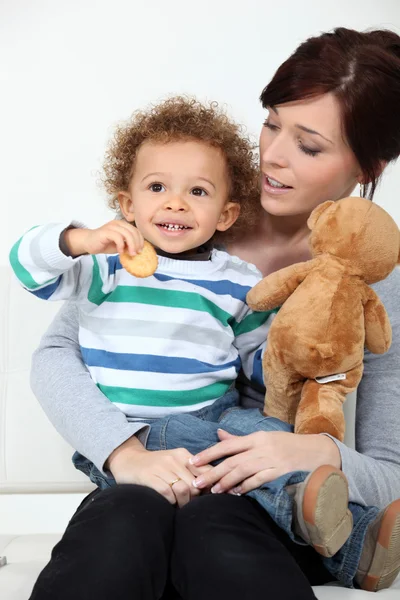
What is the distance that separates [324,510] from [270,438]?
189mm

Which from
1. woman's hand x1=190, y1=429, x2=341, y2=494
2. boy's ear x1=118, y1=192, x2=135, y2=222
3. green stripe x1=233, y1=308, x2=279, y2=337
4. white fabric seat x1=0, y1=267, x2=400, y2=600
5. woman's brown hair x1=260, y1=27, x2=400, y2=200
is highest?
woman's brown hair x1=260, y1=27, x2=400, y2=200

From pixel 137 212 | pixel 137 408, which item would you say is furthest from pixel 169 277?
pixel 137 408

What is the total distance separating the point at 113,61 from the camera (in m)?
2.48

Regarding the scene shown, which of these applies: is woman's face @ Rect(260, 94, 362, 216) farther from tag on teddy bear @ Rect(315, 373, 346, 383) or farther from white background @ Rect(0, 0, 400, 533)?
white background @ Rect(0, 0, 400, 533)

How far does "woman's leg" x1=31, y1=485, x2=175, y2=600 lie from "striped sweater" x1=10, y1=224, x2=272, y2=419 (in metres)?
0.28

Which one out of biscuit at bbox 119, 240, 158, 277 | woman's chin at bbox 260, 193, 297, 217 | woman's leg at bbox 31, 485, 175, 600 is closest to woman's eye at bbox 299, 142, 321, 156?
woman's chin at bbox 260, 193, 297, 217

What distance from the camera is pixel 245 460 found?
4.37ft

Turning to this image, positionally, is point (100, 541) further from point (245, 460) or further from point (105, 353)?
point (105, 353)

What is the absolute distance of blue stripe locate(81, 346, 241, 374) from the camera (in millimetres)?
1515

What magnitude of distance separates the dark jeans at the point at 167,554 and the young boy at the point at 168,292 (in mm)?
84

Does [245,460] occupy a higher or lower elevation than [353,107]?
lower

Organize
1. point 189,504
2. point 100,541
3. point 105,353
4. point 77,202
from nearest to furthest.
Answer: point 100,541 → point 189,504 → point 105,353 → point 77,202

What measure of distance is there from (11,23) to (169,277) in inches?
51.2

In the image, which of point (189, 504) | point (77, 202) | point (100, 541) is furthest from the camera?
point (77, 202)
